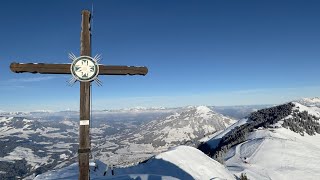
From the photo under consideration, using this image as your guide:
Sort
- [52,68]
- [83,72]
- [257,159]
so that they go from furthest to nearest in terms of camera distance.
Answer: [257,159], [52,68], [83,72]

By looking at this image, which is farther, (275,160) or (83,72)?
(275,160)

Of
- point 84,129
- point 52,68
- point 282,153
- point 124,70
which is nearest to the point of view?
point 84,129

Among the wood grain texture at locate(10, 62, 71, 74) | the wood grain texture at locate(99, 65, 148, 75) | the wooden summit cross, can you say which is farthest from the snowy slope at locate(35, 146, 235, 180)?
the wood grain texture at locate(10, 62, 71, 74)

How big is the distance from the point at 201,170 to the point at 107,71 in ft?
115

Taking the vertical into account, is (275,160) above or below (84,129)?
below

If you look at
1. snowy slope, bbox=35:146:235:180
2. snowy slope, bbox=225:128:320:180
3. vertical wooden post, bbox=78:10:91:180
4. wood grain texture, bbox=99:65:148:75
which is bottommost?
snowy slope, bbox=225:128:320:180

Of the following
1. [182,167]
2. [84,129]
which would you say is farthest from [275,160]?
[84,129]

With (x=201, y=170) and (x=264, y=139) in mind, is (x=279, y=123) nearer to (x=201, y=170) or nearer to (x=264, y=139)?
(x=264, y=139)

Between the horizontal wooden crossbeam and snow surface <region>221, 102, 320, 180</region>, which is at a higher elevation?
the horizontal wooden crossbeam

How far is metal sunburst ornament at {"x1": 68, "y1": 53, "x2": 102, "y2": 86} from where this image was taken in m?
12.5

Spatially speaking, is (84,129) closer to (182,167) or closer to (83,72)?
(83,72)

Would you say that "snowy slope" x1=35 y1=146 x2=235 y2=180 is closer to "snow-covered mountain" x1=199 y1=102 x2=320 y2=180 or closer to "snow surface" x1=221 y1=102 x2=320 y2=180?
"snow-covered mountain" x1=199 y1=102 x2=320 y2=180

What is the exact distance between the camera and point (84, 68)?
496 inches

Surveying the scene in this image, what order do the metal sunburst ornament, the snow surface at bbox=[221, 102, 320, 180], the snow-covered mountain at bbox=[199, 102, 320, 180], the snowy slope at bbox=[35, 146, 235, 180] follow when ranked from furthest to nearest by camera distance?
the snow-covered mountain at bbox=[199, 102, 320, 180] → the snow surface at bbox=[221, 102, 320, 180] → the snowy slope at bbox=[35, 146, 235, 180] → the metal sunburst ornament
